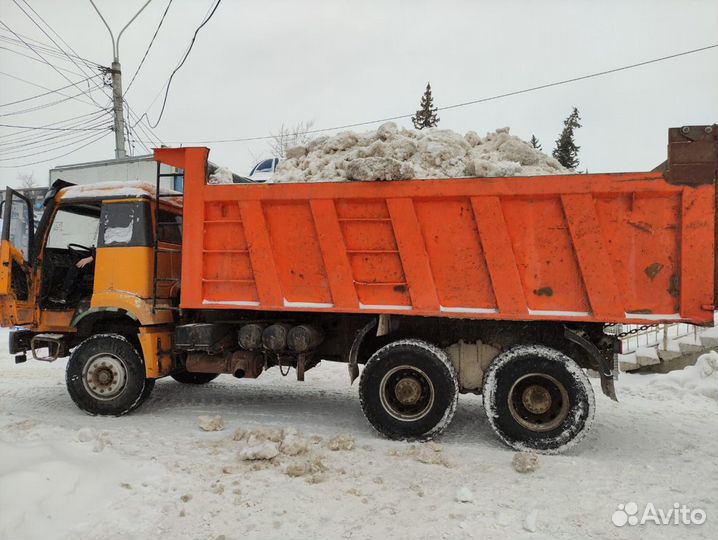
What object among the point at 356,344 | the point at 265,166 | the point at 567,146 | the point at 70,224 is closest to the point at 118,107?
the point at 265,166

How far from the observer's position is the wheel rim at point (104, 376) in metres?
5.19

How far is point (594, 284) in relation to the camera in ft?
13.5

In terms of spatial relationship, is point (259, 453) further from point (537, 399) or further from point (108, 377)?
point (537, 399)

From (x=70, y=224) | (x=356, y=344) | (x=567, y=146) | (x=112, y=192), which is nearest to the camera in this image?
(x=356, y=344)

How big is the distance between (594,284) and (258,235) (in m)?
3.18

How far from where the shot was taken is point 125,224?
527 centimetres

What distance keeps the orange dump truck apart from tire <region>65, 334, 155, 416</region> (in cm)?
2

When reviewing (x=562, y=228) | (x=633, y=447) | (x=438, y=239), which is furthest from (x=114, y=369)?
(x=633, y=447)

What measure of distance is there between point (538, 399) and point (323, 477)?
2067mm

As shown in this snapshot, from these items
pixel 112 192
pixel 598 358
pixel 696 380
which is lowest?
pixel 696 380

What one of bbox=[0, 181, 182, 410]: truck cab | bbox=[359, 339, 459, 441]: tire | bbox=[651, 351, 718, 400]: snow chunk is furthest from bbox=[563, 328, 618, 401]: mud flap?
bbox=[0, 181, 182, 410]: truck cab

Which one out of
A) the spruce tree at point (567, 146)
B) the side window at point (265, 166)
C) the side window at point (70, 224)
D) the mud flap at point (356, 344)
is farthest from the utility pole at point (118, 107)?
the spruce tree at point (567, 146)

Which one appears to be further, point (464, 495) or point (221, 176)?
point (221, 176)

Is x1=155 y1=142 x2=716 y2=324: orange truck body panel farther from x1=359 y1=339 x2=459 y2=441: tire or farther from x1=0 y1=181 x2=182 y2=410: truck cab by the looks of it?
x1=0 y1=181 x2=182 y2=410: truck cab
